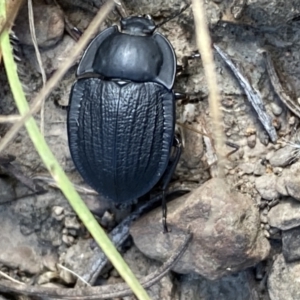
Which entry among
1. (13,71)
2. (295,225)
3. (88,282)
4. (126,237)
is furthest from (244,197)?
(13,71)

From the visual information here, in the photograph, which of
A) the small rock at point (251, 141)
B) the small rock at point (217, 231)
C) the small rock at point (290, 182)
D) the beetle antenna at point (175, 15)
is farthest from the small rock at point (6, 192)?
the small rock at point (290, 182)

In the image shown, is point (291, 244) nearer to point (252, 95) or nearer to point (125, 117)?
point (252, 95)

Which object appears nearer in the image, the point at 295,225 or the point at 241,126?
the point at 295,225

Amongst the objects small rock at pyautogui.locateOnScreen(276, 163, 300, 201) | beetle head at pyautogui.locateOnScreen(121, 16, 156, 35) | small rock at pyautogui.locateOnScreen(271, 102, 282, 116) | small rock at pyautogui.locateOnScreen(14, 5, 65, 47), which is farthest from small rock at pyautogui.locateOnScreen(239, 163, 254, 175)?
small rock at pyautogui.locateOnScreen(14, 5, 65, 47)

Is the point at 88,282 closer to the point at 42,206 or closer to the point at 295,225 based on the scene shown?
the point at 42,206

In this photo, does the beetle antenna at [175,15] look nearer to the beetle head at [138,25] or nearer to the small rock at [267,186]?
the beetle head at [138,25]

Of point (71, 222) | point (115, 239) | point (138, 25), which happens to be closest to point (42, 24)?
point (138, 25)

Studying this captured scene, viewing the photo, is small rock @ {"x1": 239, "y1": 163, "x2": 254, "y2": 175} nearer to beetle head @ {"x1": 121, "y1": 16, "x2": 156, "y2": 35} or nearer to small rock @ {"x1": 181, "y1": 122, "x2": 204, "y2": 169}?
small rock @ {"x1": 181, "y1": 122, "x2": 204, "y2": 169}
